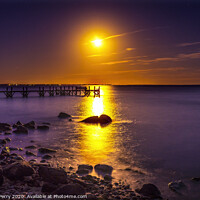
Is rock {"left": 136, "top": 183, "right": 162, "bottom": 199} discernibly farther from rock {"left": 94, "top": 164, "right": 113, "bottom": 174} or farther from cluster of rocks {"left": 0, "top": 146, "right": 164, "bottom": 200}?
rock {"left": 94, "top": 164, "right": 113, "bottom": 174}

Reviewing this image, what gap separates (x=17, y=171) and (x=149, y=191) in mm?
3892

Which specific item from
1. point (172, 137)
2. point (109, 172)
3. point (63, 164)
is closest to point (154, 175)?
point (109, 172)

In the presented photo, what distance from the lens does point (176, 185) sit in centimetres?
683

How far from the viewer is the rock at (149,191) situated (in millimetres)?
6085

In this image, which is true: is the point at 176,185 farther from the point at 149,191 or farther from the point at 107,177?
the point at 107,177

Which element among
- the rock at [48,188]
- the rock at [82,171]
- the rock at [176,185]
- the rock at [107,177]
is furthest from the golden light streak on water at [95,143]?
the rock at [176,185]

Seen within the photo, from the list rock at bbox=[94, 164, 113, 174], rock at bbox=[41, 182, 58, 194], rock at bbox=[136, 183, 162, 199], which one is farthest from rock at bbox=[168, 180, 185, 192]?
rock at bbox=[41, 182, 58, 194]

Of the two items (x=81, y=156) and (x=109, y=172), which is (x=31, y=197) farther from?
(x=81, y=156)

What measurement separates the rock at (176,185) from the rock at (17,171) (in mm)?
4315

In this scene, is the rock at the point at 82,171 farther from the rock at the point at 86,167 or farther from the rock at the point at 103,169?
the rock at the point at 103,169

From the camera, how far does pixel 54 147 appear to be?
37.0 feet

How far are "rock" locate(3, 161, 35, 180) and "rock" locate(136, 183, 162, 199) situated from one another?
3.34m

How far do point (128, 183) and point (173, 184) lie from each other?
1417 mm

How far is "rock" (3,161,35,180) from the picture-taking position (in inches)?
251
